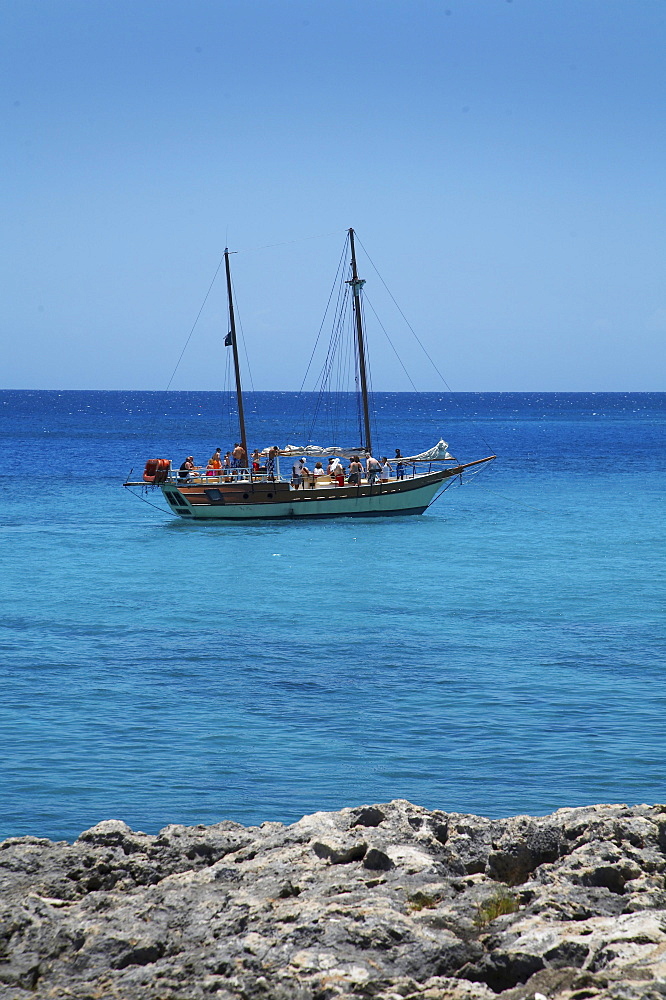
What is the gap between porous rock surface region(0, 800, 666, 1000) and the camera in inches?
212

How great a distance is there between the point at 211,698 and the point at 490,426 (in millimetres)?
124098

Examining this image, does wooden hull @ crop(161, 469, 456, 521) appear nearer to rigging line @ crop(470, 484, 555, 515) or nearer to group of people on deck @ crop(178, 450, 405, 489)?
group of people on deck @ crop(178, 450, 405, 489)

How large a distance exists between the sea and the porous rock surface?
9.52ft

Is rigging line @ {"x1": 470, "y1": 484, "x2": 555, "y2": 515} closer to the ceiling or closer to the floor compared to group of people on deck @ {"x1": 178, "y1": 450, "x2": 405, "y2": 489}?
closer to the floor

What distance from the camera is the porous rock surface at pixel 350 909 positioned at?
5.38 metres

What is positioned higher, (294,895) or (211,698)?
(294,895)

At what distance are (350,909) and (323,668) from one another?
1043cm

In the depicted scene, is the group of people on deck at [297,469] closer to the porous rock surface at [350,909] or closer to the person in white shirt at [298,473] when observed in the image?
the person in white shirt at [298,473]

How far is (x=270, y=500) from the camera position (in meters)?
38.8

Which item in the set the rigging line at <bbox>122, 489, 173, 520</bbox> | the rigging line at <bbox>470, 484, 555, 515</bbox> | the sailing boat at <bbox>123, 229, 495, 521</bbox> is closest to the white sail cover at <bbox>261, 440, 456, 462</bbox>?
the sailing boat at <bbox>123, 229, 495, 521</bbox>

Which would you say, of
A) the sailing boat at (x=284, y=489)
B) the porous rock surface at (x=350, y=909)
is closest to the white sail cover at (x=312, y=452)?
the sailing boat at (x=284, y=489)

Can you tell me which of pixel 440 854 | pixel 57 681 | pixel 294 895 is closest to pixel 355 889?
pixel 294 895

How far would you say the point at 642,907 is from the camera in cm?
603

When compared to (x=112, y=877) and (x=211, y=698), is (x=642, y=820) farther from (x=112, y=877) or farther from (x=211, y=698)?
(x=211, y=698)
